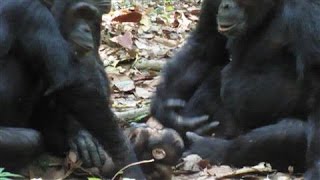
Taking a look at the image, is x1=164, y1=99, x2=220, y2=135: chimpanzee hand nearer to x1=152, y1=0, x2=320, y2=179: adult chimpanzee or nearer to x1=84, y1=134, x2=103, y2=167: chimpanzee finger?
x1=152, y1=0, x2=320, y2=179: adult chimpanzee

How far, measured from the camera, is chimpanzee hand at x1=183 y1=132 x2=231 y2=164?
549cm

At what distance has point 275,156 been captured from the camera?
5.34m

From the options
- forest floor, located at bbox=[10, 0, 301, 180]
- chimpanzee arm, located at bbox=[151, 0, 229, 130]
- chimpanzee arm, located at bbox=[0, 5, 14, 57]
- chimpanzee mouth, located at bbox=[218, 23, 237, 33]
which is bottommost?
forest floor, located at bbox=[10, 0, 301, 180]

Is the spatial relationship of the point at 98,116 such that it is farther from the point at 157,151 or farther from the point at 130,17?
the point at 130,17

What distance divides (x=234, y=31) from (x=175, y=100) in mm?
902

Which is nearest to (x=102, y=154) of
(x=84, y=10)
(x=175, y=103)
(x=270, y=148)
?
(x=84, y=10)

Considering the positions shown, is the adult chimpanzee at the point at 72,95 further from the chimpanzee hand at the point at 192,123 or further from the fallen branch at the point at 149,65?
the fallen branch at the point at 149,65

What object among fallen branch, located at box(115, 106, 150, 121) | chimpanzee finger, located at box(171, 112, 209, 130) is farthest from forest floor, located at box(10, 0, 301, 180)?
chimpanzee finger, located at box(171, 112, 209, 130)

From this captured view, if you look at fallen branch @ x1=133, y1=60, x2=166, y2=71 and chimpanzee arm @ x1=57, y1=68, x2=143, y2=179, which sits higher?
chimpanzee arm @ x1=57, y1=68, x2=143, y2=179

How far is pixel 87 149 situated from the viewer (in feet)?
16.3

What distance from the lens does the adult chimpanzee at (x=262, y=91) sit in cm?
528

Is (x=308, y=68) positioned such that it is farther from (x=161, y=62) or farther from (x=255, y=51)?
(x=161, y=62)

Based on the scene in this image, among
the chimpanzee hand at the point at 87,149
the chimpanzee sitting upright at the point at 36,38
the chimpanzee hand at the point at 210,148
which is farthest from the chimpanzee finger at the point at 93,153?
the chimpanzee hand at the point at 210,148

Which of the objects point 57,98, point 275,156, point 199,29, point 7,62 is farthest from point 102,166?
point 199,29
